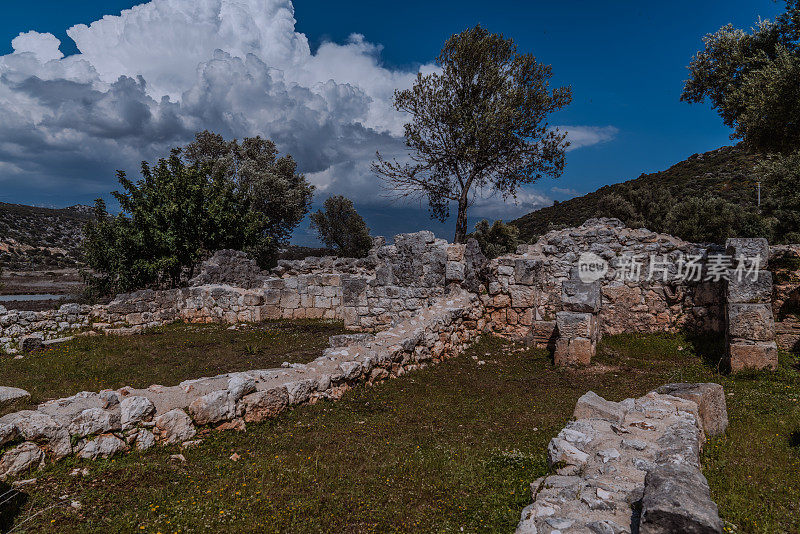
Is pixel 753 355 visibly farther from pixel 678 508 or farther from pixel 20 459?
pixel 20 459

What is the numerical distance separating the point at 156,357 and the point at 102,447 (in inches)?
271

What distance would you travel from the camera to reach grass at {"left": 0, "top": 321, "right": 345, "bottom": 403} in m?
8.59

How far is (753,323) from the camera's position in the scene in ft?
30.7


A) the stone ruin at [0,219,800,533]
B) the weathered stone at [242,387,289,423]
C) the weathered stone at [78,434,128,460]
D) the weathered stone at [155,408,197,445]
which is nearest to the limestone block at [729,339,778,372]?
the stone ruin at [0,219,800,533]

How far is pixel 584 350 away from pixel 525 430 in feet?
15.3

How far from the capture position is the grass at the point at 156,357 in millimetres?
Result: 8594

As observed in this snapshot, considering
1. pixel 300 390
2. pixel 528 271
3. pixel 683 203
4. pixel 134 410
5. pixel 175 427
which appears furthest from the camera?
pixel 683 203

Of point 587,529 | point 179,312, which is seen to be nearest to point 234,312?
point 179,312

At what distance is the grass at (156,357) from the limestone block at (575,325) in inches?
244

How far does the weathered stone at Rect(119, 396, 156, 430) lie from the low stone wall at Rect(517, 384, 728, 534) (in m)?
4.47

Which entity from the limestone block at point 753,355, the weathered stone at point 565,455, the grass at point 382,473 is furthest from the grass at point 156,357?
the limestone block at point 753,355

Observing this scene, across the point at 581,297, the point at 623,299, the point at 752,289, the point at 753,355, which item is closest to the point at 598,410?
the point at 581,297

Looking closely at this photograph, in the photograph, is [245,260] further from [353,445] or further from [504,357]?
[353,445]

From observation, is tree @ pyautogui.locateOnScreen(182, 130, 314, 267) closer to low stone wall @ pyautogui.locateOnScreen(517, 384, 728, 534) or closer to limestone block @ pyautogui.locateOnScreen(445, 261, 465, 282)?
limestone block @ pyautogui.locateOnScreen(445, 261, 465, 282)
